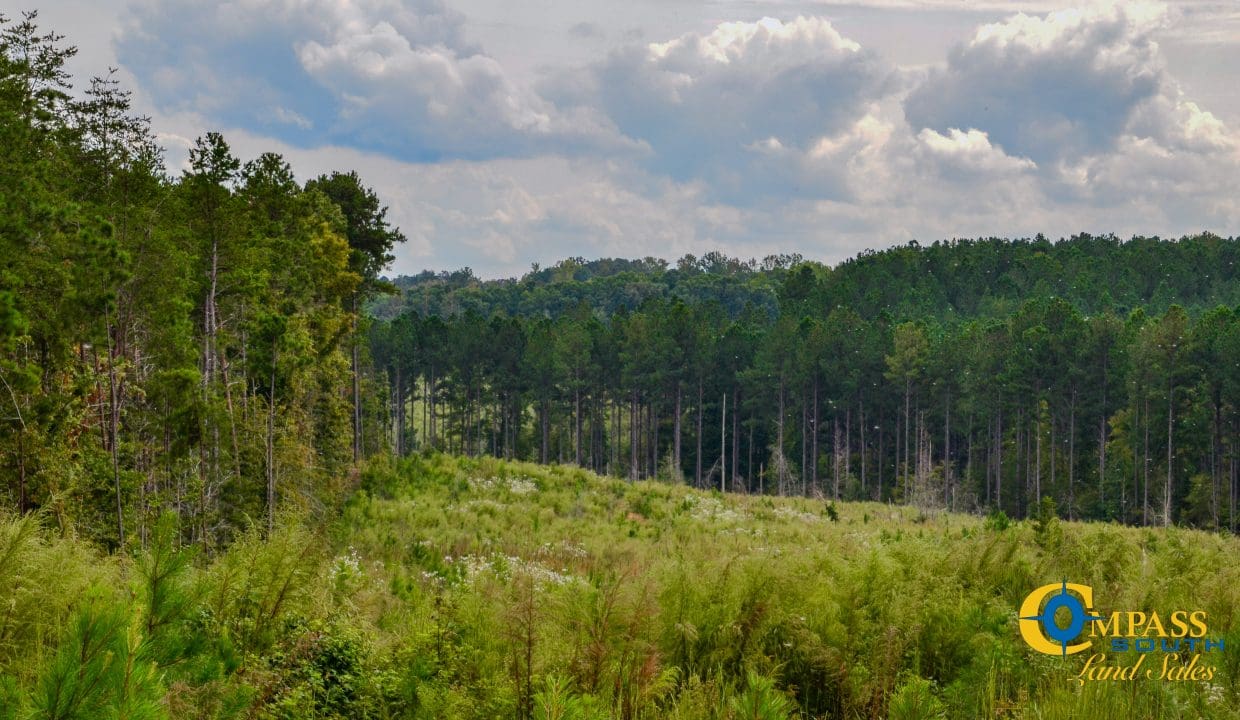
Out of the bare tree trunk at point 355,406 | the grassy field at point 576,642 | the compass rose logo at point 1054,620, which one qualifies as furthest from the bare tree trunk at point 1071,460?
the compass rose logo at point 1054,620

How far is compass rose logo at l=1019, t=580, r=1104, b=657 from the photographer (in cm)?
581

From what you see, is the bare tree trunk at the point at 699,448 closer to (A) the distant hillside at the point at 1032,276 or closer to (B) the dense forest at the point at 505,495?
(B) the dense forest at the point at 505,495

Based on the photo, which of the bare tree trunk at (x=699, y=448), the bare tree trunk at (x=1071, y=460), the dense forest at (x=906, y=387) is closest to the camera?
the dense forest at (x=906, y=387)

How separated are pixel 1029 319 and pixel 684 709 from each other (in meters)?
63.7

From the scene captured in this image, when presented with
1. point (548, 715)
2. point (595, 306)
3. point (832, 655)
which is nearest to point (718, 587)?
point (832, 655)

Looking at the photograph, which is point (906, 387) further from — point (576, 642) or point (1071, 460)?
point (576, 642)

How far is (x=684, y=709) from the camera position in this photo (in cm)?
493

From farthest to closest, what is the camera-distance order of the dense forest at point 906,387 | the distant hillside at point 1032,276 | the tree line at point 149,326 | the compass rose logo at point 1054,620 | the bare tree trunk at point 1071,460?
1. the distant hillside at point 1032,276
2. the bare tree trunk at point 1071,460
3. the dense forest at point 906,387
4. the tree line at point 149,326
5. the compass rose logo at point 1054,620

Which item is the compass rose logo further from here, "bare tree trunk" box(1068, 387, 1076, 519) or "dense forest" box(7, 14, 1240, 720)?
"bare tree trunk" box(1068, 387, 1076, 519)

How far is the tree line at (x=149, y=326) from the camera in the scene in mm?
15961

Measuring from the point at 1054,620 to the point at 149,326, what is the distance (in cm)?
2277

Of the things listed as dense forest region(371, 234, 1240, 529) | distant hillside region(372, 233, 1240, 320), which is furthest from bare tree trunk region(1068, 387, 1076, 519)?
distant hillside region(372, 233, 1240, 320)

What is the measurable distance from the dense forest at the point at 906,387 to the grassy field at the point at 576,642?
3250 cm

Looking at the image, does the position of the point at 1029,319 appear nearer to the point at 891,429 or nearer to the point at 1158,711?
the point at 891,429
